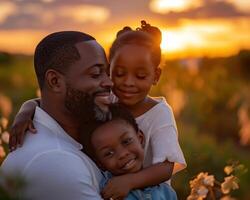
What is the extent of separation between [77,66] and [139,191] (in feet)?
2.07

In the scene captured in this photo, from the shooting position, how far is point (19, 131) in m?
3.52

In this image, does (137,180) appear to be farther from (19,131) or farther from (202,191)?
(202,191)

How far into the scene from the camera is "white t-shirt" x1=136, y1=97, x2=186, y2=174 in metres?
3.95

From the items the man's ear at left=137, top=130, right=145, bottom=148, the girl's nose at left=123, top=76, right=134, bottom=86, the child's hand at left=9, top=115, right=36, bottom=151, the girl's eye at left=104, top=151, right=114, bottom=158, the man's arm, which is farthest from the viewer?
the girl's nose at left=123, top=76, right=134, bottom=86

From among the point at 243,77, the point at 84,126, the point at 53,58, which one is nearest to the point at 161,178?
the point at 84,126

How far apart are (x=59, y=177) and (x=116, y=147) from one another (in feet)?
1.68

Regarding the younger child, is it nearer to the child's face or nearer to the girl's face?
the child's face

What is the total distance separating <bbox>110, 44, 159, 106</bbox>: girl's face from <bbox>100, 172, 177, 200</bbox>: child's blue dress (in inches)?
17.2

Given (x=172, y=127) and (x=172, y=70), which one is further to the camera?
(x=172, y=70)

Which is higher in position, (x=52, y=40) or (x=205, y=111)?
(x=52, y=40)

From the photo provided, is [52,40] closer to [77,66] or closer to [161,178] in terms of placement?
[77,66]

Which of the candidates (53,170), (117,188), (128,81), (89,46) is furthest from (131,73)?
(53,170)

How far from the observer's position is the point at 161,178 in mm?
3834

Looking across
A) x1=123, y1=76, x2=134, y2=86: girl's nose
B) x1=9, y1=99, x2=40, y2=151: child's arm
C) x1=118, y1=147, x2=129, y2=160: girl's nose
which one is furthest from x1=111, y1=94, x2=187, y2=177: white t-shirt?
x1=9, y1=99, x2=40, y2=151: child's arm
